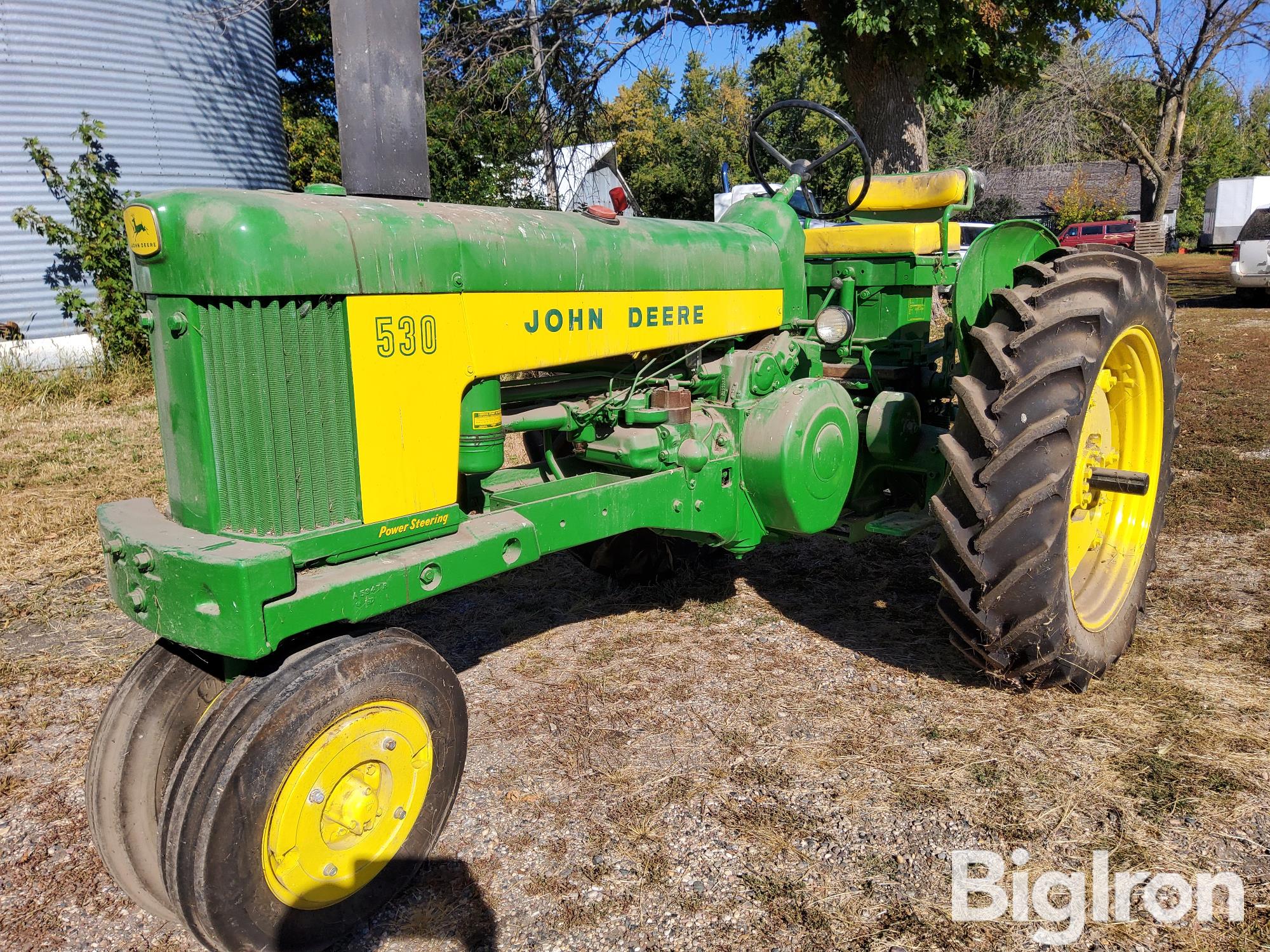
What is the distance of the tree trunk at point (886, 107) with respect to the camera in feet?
32.2

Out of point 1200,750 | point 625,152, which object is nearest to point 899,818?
point 1200,750

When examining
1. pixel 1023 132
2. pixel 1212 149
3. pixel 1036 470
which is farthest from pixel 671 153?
pixel 1036 470

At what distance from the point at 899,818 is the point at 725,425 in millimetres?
1532

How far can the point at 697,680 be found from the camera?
373 cm

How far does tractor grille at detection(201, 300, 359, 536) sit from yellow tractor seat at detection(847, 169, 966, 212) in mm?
2902

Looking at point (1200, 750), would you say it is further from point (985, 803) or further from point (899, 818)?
point (899, 818)

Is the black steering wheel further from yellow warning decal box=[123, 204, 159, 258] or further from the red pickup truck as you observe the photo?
the red pickup truck

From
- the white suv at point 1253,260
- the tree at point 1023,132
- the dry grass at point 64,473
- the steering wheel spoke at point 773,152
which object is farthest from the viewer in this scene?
the tree at point 1023,132

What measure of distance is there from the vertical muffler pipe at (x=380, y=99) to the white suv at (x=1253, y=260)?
14.1m

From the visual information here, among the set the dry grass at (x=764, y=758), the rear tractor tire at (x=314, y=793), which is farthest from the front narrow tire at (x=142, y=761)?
the rear tractor tire at (x=314, y=793)

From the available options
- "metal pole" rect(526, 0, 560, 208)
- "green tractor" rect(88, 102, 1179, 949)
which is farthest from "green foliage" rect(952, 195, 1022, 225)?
"green tractor" rect(88, 102, 1179, 949)

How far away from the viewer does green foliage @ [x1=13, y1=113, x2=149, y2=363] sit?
10508mm

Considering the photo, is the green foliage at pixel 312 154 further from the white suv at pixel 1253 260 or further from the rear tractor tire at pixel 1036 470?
the rear tractor tire at pixel 1036 470

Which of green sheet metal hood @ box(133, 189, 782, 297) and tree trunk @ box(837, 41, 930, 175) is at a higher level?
tree trunk @ box(837, 41, 930, 175)
